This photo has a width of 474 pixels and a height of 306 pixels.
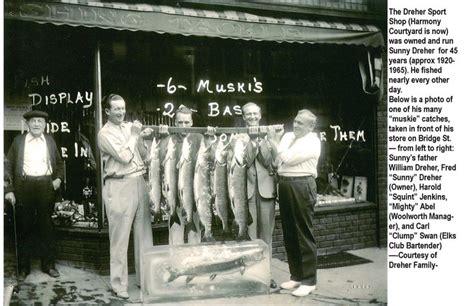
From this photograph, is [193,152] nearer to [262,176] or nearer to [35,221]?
[262,176]

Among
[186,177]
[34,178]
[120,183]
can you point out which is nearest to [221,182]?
[186,177]

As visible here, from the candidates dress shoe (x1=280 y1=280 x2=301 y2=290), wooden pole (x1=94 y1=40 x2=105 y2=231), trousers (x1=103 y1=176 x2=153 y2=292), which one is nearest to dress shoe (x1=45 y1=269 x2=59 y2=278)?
wooden pole (x1=94 y1=40 x2=105 y2=231)

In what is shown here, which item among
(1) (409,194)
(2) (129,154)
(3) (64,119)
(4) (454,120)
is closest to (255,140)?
(2) (129,154)

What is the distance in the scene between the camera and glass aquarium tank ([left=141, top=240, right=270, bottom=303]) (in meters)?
4.43

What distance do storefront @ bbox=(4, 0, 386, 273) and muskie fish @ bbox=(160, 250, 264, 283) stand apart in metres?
1.14

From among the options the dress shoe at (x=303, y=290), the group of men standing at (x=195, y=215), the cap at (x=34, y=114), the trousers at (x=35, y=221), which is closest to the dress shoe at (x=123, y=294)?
the group of men standing at (x=195, y=215)

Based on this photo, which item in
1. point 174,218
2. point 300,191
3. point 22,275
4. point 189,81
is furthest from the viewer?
point 189,81

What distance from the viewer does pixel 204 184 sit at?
450 centimetres

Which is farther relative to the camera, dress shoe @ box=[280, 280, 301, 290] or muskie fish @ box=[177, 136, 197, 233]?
dress shoe @ box=[280, 280, 301, 290]

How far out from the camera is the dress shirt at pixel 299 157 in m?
4.64

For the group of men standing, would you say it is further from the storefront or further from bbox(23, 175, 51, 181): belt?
the storefront

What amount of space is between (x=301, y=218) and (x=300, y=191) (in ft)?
0.77

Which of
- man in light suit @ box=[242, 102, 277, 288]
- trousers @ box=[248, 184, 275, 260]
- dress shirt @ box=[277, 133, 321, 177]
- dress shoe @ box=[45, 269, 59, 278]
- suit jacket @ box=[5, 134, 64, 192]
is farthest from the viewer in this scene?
dress shoe @ box=[45, 269, 59, 278]

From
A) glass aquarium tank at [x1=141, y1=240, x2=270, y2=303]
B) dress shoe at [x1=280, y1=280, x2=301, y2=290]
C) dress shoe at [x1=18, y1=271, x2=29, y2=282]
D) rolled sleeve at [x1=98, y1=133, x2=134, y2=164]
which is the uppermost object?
rolled sleeve at [x1=98, y1=133, x2=134, y2=164]
